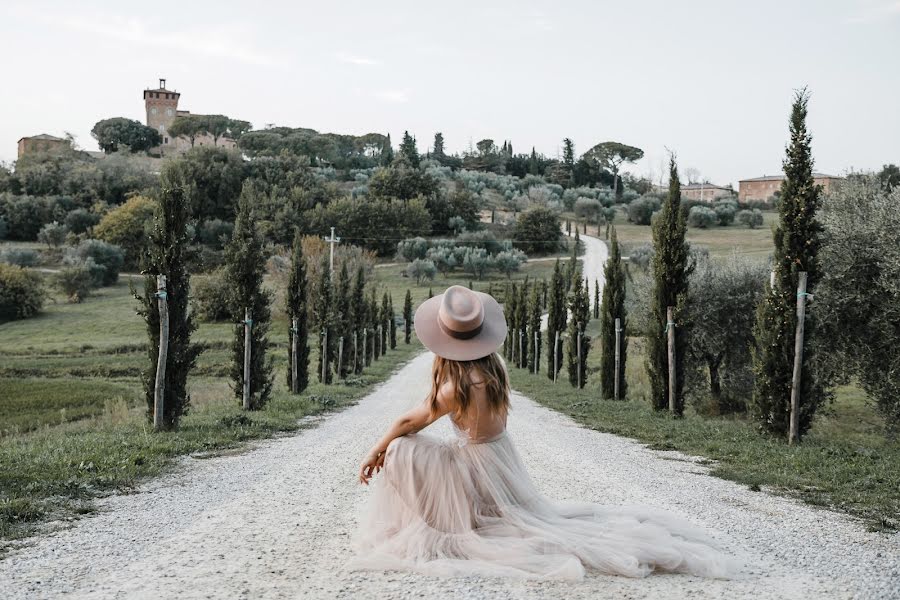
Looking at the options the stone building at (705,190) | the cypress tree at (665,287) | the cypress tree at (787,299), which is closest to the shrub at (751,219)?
the stone building at (705,190)

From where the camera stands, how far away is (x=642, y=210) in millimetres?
110750

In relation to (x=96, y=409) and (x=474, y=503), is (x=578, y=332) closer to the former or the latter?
(x=96, y=409)

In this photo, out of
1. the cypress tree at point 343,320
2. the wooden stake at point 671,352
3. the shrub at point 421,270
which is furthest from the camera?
the shrub at point 421,270

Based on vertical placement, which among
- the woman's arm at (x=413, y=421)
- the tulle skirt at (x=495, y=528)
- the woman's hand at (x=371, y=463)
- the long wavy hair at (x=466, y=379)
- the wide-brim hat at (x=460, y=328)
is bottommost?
the tulle skirt at (x=495, y=528)

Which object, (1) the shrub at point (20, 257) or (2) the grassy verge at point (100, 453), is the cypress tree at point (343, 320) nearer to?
(2) the grassy verge at point (100, 453)

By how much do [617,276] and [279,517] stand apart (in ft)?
65.5

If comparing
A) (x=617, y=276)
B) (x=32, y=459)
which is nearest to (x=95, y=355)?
(x=617, y=276)

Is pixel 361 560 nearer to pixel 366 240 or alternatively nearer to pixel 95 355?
pixel 95 355

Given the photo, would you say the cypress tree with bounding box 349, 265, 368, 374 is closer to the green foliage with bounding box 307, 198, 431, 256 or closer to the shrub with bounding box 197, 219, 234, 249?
the shrub with bounding box 197, 219, 234, 249

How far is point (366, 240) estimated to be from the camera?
92.3 metres

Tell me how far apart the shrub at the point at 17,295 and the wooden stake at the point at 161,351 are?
168 feet

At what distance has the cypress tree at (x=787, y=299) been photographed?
46.3 ft

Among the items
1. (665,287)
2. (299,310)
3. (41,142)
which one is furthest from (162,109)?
(665,287)

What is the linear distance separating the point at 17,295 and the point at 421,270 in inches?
1524
